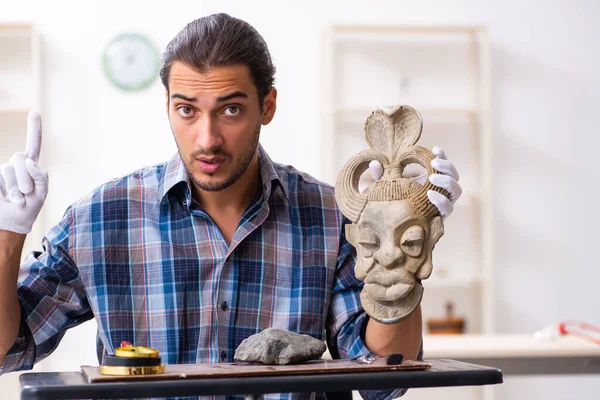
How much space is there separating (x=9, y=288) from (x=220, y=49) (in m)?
0.57

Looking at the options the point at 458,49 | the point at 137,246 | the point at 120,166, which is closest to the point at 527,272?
the point at 458,49

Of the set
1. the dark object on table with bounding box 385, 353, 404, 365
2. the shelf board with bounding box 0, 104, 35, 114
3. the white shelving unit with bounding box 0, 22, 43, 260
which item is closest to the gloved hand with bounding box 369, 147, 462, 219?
the dark object on table with bounding box 385, 353, 404, 365

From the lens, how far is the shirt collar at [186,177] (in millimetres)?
1641

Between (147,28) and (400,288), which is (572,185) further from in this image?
(400,288)

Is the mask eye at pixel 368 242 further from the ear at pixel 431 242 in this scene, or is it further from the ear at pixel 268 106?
the ear at pixel 268 106

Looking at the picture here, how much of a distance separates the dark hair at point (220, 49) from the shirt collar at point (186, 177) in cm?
15

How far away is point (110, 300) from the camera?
63.6 inches

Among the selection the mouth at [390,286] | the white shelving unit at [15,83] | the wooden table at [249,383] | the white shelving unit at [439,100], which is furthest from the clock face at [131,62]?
the wooden table at [249,383]

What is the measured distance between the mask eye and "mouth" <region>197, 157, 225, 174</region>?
0.96 feet

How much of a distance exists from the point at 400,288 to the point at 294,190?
1.47ft

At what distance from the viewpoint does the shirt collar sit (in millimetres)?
1641

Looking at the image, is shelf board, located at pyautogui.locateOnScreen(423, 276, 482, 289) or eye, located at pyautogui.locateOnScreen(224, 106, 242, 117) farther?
shelf board, located at pyautogui.locateOnScreen(423, 276, 482, 289)

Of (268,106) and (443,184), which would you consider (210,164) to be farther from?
(443,184)

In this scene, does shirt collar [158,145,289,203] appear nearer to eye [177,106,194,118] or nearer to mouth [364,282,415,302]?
eye [177,106,194,118]
